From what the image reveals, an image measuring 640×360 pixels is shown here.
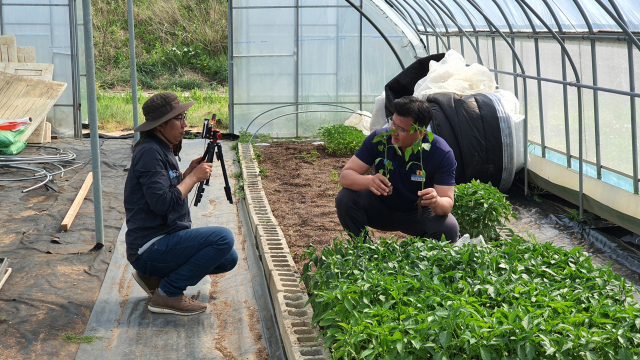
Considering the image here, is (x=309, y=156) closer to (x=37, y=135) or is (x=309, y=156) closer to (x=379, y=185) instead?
(x=37, y=135)

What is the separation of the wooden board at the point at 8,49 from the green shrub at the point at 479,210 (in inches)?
321

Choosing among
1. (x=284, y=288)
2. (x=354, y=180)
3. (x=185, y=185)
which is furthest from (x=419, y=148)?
(x=185, y=185)

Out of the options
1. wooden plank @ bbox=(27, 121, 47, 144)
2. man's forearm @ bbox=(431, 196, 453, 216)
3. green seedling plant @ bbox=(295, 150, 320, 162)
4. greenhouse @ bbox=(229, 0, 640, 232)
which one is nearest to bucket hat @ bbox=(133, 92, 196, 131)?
man's forearm @ bbox=(431, 196, 453, 216)

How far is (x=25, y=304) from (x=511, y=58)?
5916 mm

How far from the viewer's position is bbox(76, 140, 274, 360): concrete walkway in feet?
9.85

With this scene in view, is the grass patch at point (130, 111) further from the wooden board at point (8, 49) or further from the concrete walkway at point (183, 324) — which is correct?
the concrete walkway at point (183, 324)

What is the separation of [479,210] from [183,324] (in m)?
2.18

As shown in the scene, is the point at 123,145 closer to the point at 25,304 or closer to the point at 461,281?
the point at 25,304

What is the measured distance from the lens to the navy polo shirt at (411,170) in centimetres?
365

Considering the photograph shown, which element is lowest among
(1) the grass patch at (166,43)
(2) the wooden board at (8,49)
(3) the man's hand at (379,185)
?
(3) the man's hand at (379,185)

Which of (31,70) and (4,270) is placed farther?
(31,70)

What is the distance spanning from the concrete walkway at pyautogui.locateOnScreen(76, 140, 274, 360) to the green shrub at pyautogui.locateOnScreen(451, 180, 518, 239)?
1.54 m

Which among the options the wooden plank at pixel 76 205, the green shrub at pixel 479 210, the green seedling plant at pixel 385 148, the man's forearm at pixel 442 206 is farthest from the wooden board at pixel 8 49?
the man's forearm at pixel 442 206

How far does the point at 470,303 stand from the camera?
2.44 metres
